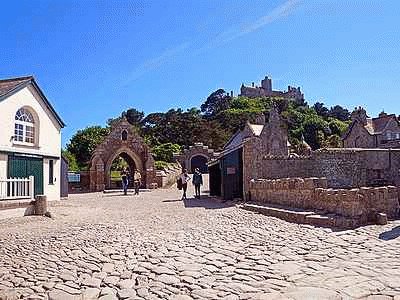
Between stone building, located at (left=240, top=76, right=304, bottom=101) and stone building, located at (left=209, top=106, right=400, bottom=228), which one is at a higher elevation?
stone building, located at (left=240, top=76, right=304, bottom=101)

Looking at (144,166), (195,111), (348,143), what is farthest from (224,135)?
(144,166)

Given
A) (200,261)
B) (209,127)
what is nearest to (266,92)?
(209,127)

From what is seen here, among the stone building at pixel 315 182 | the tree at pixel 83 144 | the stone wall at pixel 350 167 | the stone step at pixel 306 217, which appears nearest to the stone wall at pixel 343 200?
Answer: the stone building at pixel 315 182

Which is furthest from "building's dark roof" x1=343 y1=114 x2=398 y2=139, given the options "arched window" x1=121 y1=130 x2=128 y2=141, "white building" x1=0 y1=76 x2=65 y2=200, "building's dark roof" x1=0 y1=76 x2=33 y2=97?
"building's dark roof" x1=0 y1=76 x2=33 y2=97

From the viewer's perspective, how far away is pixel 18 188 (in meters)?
15.2

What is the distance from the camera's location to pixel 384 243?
8.60m

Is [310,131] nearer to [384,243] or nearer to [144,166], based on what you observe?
[144,166]

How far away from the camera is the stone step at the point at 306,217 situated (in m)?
10.5

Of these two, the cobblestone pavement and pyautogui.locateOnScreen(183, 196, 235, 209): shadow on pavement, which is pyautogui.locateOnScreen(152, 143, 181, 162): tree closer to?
pyautogui.locateOnScreen(183, 196, 235, 209): shadow on pavement

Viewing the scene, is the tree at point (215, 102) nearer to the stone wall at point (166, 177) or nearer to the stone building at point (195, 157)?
the stone building at point (195, 157)

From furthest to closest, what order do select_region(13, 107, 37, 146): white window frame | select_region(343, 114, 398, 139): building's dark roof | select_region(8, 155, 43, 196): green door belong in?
select_region(343, 114, 398, 139): building's dark roof, select_region(13, 107, 37, 146): white window frame, select_region(8, 155, 43, 196): green door

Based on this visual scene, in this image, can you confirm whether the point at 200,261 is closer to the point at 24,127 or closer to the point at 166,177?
the point at 24,127

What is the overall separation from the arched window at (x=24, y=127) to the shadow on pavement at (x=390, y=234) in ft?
52.9

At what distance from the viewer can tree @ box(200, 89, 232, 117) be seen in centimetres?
9656
